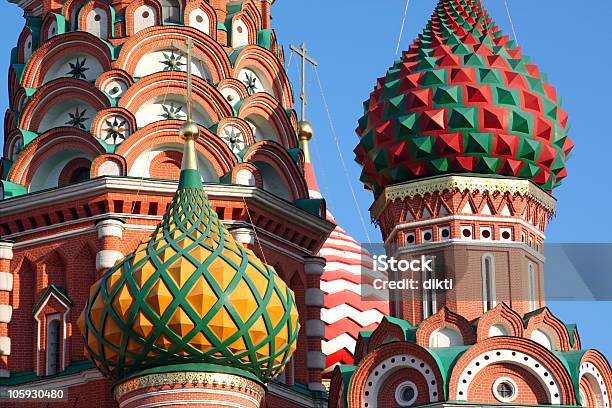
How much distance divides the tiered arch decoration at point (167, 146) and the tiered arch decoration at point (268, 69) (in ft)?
4.45

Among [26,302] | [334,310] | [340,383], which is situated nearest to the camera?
[340,383]

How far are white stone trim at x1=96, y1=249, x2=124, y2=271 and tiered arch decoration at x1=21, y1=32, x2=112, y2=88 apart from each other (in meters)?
2.70

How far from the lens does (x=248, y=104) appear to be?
2861 cm

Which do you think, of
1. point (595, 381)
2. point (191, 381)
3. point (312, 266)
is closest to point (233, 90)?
point (312, 266)

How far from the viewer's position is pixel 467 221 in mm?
26500

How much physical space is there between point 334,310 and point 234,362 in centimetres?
812

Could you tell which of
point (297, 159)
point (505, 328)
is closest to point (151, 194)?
point (297, 159)

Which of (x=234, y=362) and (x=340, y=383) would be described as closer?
(x=234, y=362)

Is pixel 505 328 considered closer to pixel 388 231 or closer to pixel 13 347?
pixel 388 231

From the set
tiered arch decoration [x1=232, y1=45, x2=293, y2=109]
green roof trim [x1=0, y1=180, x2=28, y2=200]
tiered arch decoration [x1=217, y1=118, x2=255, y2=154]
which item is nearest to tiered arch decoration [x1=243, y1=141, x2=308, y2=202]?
tiered arch decoration [x1=217, y1=118, x2=255, y2=154]

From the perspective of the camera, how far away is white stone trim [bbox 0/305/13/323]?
27344 millimetres

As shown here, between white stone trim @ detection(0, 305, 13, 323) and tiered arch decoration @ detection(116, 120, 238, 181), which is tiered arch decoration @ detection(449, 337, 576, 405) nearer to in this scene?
tiered arch decoration @ detection(116, 120, 238, 181)

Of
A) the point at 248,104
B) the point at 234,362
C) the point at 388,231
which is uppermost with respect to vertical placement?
the point at 248,104

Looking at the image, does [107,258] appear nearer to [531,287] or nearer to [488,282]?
[488,282]
